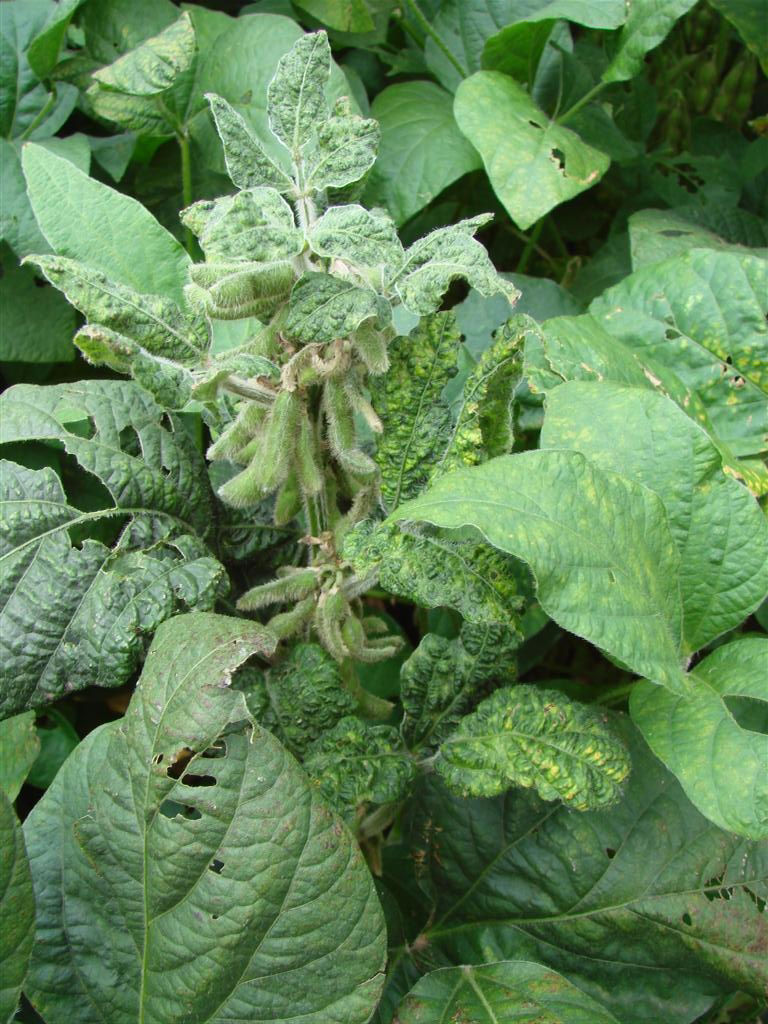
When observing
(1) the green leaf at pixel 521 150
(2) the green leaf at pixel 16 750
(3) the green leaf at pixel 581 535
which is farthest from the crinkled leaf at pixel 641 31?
(2) the green leaf at pixel 16 750

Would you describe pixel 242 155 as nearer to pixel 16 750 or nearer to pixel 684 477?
pixel 684 477

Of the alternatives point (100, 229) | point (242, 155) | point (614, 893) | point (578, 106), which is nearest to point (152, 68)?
point (100, 229)

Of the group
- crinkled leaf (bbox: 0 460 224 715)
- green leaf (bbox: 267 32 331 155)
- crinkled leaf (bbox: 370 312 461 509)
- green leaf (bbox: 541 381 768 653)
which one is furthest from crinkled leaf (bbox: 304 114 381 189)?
crinkled leaf (bbox: 0 460 224 715)

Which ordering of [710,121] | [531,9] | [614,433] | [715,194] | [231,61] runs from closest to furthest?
[614,433], [231,61], [531,9], [715,194], [710,121]


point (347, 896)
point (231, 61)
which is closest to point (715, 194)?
point (231, 61)

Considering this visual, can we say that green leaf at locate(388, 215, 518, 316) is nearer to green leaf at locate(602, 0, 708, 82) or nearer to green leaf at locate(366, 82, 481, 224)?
green leaf at locate(366, 82, 481, 224)

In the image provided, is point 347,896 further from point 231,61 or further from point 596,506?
point 231,61
